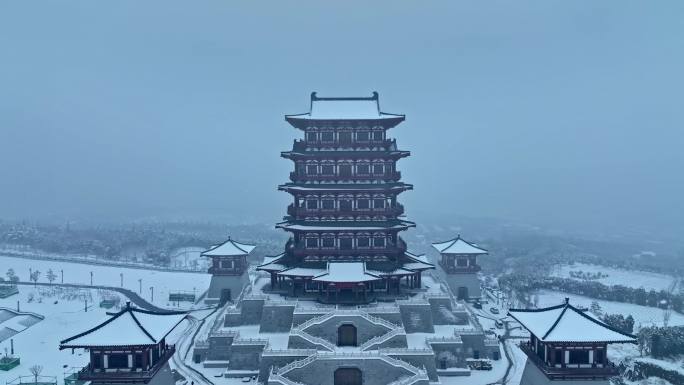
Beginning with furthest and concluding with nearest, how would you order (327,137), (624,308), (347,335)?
(624,308) → (327,137) → (347,335)

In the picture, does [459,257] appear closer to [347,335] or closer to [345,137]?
[345,137]

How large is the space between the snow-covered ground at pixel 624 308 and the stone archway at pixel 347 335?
3079 centimetres

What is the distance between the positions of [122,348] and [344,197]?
19.8 meters

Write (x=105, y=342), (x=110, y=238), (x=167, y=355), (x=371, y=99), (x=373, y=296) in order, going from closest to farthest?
(x=105, y=342) < (x=167, y=355) < (x=373, y=296) < (x=371, y=99) < (x=110, y=238)

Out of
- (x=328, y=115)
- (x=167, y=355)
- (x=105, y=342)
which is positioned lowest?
(x=167, y=355)

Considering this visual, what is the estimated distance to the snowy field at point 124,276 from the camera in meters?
61.9

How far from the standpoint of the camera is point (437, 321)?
3772 cm

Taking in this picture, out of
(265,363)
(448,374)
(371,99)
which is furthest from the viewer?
(371,99)

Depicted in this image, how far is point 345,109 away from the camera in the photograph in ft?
133

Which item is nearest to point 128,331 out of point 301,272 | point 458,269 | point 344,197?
point 301,272

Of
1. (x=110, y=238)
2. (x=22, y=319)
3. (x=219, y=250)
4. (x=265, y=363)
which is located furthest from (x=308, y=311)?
(x=110, y=238)

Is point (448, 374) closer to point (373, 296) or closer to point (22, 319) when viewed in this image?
point (373, 296)

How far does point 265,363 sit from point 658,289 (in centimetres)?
6047

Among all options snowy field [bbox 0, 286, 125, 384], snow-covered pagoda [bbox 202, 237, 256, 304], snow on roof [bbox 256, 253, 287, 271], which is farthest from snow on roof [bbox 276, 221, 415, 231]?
snowy field [bbox 0, 286, 125, 384]
